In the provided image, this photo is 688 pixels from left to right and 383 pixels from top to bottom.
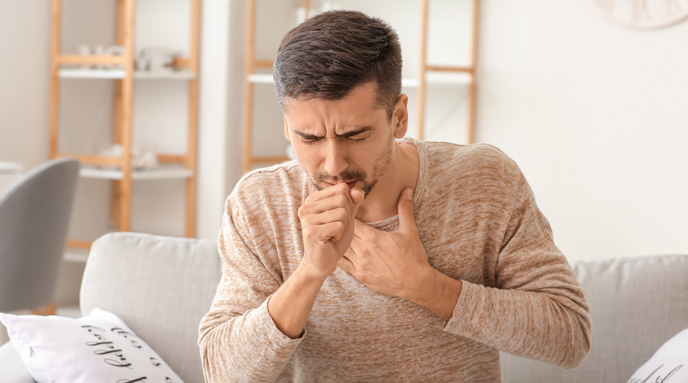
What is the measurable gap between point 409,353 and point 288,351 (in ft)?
0.90

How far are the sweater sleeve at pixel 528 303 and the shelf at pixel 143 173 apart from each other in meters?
2.59

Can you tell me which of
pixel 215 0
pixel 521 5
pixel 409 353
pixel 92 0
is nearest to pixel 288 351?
pixel 409 353

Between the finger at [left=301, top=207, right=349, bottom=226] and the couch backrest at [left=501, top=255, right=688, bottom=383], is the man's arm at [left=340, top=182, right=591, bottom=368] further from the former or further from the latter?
the couch backrest at [left=501, top=255, right=688, bottom=383]

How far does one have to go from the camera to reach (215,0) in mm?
4062

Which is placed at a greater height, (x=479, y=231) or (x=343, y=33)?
(x=343, y=33)

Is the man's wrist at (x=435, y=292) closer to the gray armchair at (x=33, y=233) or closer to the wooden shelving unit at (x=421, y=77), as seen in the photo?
the gray armchair at (x=33, y=233)

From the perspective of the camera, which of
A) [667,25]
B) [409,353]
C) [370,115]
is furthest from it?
[667,25]

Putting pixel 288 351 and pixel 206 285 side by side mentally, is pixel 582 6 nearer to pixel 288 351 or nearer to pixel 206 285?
pixel 206 285

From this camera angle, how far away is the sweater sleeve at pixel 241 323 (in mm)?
1401

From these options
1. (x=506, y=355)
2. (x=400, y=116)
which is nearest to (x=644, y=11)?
(x=506, y=355)

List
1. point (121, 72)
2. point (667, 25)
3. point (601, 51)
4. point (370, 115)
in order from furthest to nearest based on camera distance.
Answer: point (121, 72) < point (601, 51) < point (667, 25) < point (370, 115)

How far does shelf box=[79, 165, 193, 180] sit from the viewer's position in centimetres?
382

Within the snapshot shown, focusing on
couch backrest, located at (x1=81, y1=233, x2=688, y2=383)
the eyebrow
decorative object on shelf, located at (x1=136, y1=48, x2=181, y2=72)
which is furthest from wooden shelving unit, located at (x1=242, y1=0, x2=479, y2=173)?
the eyebrow

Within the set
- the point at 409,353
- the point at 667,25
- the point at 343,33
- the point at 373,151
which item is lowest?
the point at 409,353
